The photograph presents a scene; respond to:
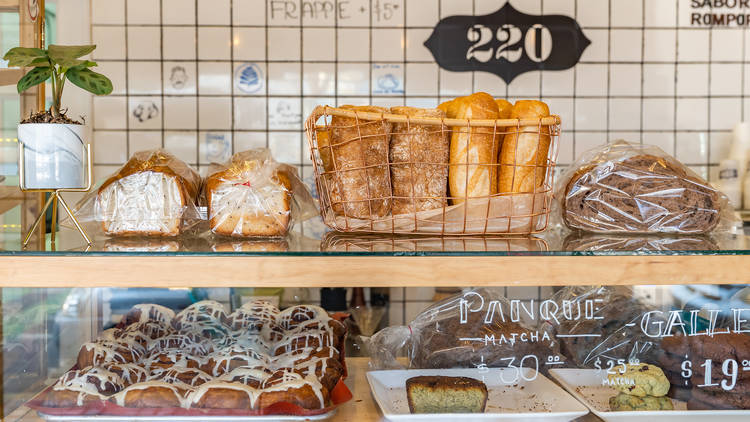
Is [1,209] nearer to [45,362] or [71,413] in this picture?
[45,362]

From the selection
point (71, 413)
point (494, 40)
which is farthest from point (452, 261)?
point (494, 40)

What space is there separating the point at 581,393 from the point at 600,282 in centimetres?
22

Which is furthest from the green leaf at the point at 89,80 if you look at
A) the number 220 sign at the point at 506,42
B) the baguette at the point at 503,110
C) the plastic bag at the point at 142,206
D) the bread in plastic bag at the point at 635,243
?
the number 220 sign at the point at 506,42

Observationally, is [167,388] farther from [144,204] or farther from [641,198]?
[641,198]

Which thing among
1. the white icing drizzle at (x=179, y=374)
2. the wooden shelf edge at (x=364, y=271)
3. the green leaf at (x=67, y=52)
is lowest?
the white icing drizzle at (x=179, y=374)

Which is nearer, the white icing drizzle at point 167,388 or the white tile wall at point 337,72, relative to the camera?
the white icing drizzle at point 167,388

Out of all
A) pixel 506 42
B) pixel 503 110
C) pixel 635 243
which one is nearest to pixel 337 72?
pixel 506 42

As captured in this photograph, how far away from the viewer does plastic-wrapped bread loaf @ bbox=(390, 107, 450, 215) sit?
1058 millimetres

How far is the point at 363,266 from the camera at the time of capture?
2.94 ft

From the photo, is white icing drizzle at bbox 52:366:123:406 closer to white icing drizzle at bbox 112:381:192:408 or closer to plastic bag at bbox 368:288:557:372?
white icing drizzle at bbox 112:381:192:408

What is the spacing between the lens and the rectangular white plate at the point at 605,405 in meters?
1.02

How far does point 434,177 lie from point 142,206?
1.55 ft

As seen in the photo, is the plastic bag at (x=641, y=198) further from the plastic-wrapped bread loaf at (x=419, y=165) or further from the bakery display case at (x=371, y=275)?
the plastic-wrapped bread loaf at (x=419, y=165)

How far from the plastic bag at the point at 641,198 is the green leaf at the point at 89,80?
2.58ft
